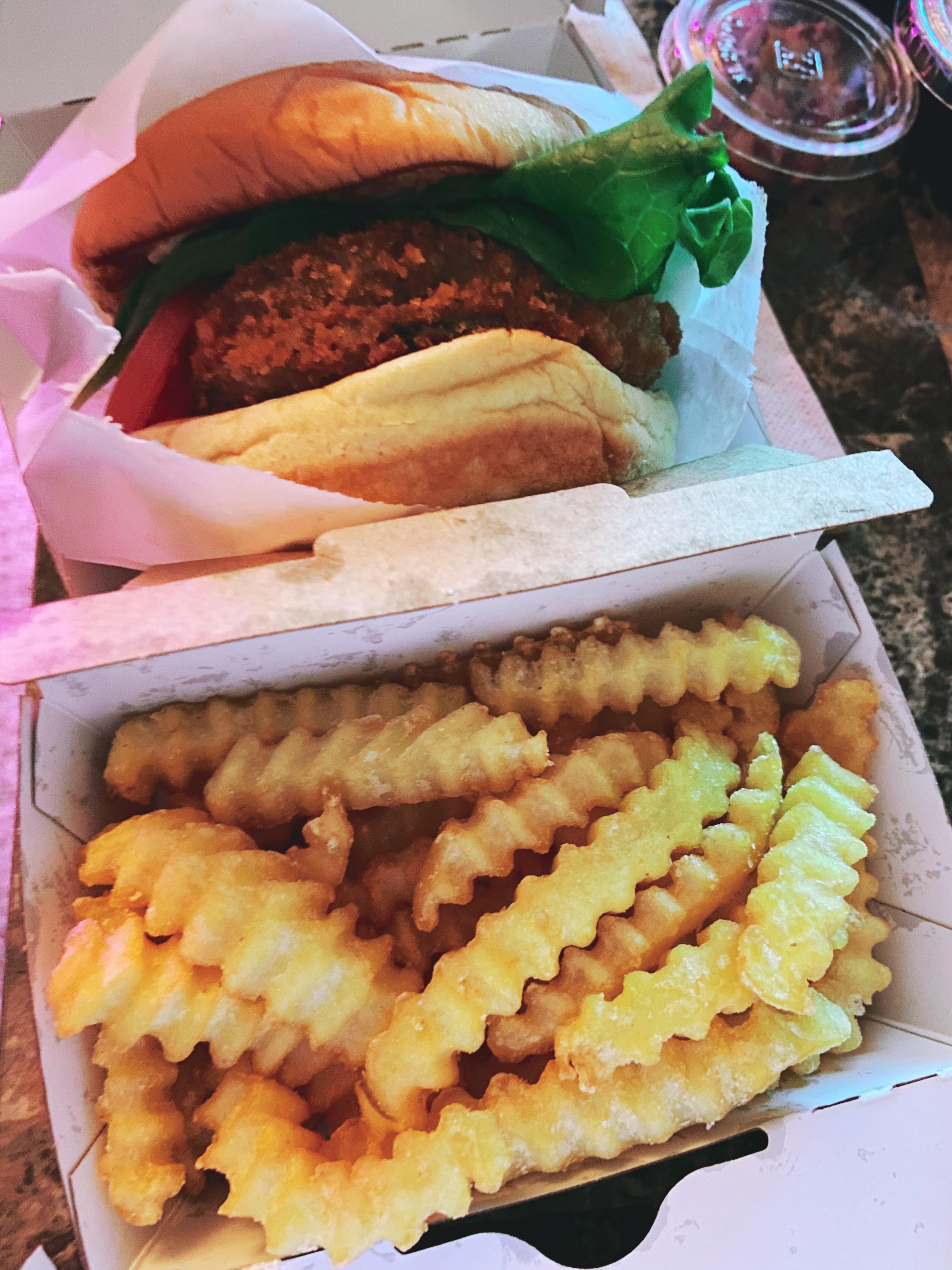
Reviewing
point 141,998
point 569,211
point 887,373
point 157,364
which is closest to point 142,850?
point 141,998

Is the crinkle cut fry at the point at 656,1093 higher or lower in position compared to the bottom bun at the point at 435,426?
lower

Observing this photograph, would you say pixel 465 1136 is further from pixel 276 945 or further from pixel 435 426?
pixel 435 426

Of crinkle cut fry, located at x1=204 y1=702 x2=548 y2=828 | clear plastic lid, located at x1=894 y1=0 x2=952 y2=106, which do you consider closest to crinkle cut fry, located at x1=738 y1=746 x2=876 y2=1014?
crinkle cut fry, located at x1=204 y1=702 x2=548 y2=828

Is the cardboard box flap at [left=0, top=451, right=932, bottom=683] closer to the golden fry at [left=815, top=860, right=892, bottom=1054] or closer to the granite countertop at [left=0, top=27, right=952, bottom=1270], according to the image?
the golden fry at [left=815, top=860, right=892, bottom=1054]

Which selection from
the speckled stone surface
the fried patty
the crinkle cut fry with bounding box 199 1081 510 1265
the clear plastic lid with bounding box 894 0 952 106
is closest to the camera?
the crinkle cut fry with bounding box 199 1081 510 1265

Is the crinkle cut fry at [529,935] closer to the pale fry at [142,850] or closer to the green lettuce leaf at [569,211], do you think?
the pale fry at [142,850]

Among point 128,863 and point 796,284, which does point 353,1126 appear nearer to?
point 128,863

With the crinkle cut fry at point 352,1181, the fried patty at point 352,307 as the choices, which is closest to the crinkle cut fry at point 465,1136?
the crinkle cut fry at point 352,1181
